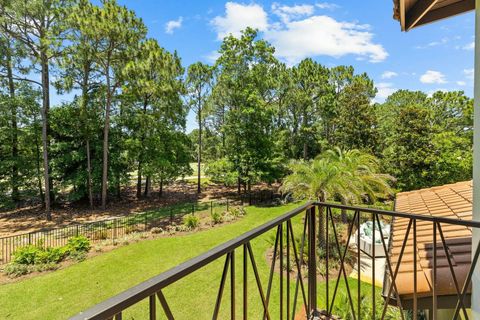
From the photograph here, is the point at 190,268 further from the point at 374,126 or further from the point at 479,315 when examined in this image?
the point at 374,126

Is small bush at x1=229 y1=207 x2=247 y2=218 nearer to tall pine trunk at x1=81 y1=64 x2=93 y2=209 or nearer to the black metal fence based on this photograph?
the black metal fence

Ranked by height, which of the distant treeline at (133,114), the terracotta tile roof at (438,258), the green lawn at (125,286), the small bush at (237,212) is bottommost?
the green lawn at (125,286)

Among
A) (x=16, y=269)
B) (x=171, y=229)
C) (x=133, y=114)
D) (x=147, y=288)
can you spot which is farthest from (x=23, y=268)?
(x=133, y=114)

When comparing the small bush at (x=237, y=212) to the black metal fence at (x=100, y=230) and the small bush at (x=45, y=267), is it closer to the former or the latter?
the black metal fence at (x=100, y=230)

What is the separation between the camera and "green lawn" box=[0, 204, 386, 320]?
208 inches

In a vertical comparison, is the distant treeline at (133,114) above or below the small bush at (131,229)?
above

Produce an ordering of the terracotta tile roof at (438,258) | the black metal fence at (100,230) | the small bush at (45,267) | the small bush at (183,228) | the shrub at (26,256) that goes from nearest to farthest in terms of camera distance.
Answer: the terracotta tile roof at (438,258), the small bush at (45,267), the shrub at (26,256), the black metal fence at (100,230), the small bush at (183,228)

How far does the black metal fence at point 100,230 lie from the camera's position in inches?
352

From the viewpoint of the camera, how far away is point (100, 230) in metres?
10.0

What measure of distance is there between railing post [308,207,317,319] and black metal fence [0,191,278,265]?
9028 millimetres

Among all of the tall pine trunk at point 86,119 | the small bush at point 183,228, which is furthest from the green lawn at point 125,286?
the tall pine trunk at point 86,119

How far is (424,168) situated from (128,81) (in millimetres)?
16317

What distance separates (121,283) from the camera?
21.1 ft

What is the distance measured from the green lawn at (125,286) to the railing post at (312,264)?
10.9 feet
